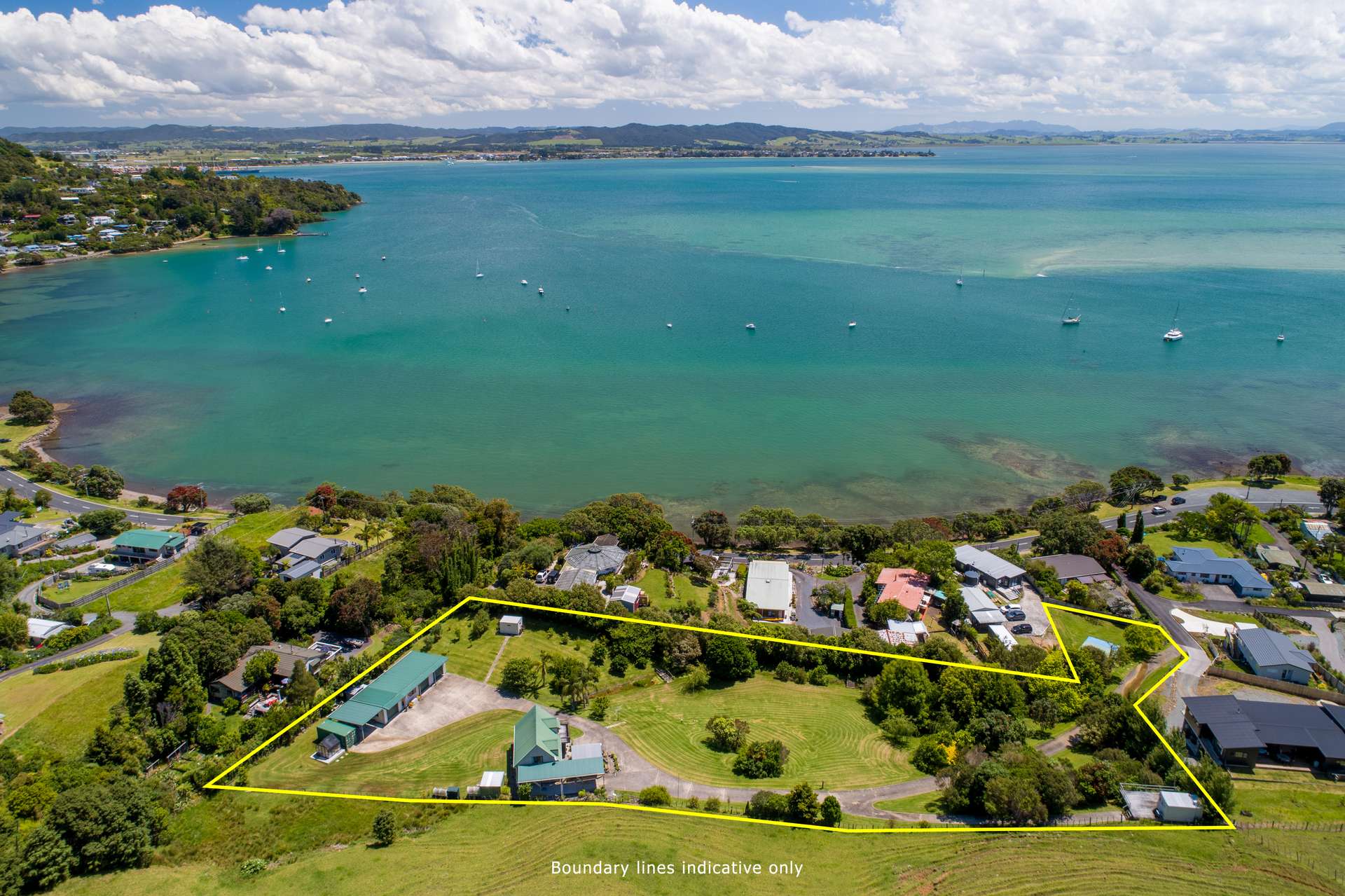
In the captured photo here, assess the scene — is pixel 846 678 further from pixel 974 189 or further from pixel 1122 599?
pixel 974 189

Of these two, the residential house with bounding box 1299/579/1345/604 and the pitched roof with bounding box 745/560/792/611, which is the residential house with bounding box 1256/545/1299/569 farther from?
the pitched roof with bounding box 745/560/792/611

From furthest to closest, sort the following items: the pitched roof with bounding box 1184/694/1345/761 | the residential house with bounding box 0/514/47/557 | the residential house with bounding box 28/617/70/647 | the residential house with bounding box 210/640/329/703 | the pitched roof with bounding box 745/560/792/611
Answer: the residential house with bounding box 0/514/47/557
the pitched roof with bounding box 745/560/792/611
the residential house with bounding box 28/617/70/647
the residential house with bounding box 210/640/329/703
the pitched roof with bounding box 1184/694/1345/761

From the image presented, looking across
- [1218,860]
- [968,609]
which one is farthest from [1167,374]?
[1218,860]

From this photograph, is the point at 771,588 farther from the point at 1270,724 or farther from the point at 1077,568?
the point at 1270,724

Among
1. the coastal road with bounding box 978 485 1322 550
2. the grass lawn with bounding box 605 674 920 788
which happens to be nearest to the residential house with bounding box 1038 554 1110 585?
the coastal road with bounding box 978 485 1322 550

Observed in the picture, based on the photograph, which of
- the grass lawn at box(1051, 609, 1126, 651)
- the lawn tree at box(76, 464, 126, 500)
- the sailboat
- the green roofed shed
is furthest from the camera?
the sailboat

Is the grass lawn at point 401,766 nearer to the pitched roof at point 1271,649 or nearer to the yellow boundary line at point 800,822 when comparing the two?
the yellow boundary line at point 800,822
